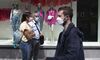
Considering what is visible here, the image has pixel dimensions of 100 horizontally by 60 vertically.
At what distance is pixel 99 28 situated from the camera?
1168 cm

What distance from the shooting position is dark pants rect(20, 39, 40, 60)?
28.3 ft

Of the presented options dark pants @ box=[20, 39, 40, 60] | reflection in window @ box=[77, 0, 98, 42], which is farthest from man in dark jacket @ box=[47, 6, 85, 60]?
reflection in window @ box=[77, 0, 98, 42]

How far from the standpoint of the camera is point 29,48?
868 cm

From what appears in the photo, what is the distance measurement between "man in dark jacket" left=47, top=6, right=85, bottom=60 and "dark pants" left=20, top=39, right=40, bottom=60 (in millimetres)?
4507

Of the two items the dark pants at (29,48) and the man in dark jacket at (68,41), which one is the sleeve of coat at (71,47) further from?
the dark pants at (29,48)

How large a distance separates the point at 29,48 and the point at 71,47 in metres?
4.78

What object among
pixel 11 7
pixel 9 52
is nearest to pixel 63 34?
pixel 9 52


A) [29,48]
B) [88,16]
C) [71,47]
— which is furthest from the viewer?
[88,16]

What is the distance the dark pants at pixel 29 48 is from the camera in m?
8.63

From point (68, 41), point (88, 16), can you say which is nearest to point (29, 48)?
point (88, 16)

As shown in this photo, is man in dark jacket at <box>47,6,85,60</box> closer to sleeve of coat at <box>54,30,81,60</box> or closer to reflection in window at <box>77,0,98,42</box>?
sleeve of coat at <box>54,30,81,60</box>

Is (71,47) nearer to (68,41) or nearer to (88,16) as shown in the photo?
(68,41)

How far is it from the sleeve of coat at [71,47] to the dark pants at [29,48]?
4626mm

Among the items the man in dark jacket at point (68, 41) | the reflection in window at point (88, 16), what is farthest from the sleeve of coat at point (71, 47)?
the reflection in window at point (88, 16)
